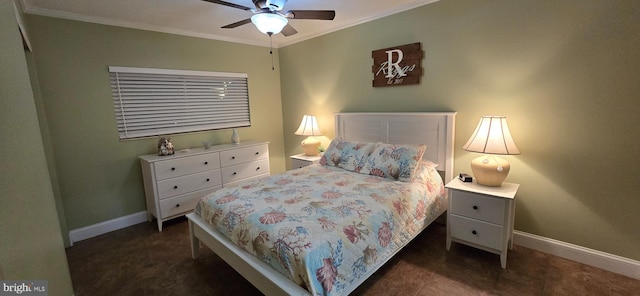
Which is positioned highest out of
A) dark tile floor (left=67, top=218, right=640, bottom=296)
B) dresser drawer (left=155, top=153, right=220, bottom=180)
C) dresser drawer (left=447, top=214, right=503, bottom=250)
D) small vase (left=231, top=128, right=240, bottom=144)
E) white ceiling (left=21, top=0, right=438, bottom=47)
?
white ceiling (left=21, top=0, right=438, bottom=47)

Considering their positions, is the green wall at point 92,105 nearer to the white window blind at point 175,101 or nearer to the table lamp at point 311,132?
the white window blind at point 175,101

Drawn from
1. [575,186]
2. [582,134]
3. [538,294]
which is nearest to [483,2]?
[582,134]

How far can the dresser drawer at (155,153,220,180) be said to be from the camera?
9.91 ft

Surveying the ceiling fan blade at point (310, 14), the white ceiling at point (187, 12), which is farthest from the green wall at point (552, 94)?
the ceiling fan blade at point (310, 14)

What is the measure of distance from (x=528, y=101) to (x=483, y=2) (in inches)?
37.9

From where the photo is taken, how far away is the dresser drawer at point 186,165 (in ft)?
9.91

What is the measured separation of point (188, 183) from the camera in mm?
3252

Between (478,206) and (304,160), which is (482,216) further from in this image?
(304,160)

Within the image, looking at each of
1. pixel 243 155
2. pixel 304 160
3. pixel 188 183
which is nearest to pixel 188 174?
pixel 188 183

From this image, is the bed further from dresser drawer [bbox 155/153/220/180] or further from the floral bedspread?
dresser drawer [bbox 155/153/220/180]

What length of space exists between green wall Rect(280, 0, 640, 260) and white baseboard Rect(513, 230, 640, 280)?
5 cm

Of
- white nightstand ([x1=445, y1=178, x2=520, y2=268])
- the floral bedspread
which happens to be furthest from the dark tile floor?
the floral bedspread

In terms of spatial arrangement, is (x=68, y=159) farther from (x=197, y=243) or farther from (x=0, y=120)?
(x=0, y=120)

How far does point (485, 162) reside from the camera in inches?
90.7
